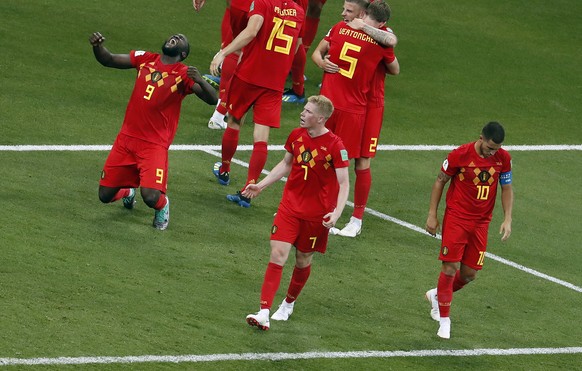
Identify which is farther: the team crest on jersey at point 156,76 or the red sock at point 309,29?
the red sock at point 309,29

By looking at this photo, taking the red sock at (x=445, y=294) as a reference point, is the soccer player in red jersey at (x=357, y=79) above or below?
above

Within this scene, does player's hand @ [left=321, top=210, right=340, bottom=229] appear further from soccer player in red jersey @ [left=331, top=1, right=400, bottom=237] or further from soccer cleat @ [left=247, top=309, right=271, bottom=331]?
soccer player in red jersey @ [left=331, top=1, right=400, bottom=237]

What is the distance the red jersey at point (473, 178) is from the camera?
12.0m

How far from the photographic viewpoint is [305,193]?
38.1 ft

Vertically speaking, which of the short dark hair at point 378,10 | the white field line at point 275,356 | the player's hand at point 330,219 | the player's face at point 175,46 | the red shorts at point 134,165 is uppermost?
the short dark hair at point 378,10

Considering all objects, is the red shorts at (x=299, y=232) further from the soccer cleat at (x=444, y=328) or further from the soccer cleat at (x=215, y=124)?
the soccer cleat at (x=215, y=124)

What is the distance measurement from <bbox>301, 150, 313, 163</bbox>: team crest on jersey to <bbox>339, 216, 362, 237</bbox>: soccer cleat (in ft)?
9.96

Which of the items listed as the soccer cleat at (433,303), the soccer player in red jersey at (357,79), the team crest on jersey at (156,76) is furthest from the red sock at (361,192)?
the team crest on jersey at (156,76)

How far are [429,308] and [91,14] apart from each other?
1064 cm

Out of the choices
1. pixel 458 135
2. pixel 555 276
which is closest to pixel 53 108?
pixel 458 135

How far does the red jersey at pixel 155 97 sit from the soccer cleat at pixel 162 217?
0.71 metres

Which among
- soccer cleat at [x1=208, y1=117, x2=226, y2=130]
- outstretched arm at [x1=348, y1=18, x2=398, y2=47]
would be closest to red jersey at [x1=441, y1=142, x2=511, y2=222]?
outstretched arm at [x1=348, y1=18, x2=398, y2=47]

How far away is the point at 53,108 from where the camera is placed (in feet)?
57.0

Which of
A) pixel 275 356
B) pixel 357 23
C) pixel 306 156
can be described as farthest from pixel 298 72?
pixel 275 356
